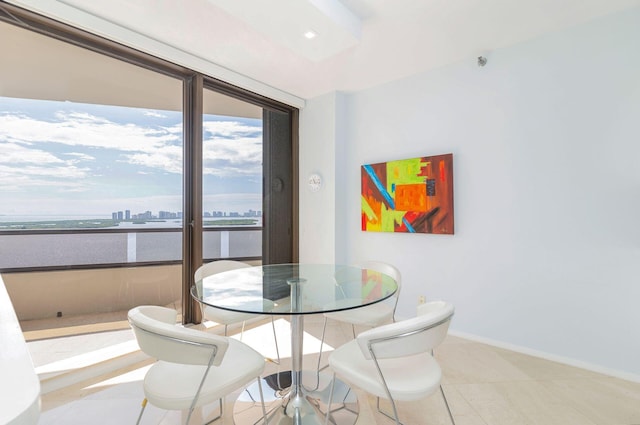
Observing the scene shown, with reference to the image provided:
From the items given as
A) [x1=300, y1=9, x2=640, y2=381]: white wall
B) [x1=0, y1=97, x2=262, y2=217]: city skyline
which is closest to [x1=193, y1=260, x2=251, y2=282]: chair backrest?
[x1=0, y1=97, x2=262, y2=217]: city skyline

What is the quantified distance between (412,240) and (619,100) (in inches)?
80.8

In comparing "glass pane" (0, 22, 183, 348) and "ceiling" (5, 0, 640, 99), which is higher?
"ceiling" (5, 0, 640, 99)

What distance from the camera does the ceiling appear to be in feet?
7.16

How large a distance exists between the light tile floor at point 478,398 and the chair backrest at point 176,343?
2.92 feet

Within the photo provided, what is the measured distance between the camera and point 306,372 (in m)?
2.33

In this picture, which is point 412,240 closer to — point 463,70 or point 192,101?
point 463,70

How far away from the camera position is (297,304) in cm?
166

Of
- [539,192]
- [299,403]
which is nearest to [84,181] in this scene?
[299,403]

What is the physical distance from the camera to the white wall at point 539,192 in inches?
92.1

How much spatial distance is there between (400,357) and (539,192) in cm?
221

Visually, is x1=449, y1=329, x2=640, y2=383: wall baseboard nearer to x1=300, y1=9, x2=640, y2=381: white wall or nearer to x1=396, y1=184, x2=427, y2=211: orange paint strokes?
x1=300, y1=9, x2=640, y2=381: white wall

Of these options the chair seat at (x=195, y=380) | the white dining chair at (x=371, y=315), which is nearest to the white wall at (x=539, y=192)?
the white dining chair at (x=371, y=315)

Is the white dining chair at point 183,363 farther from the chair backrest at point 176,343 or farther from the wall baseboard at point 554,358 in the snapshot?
the wall baseboard at point 554,358

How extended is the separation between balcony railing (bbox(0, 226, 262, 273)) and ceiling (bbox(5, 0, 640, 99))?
1.63 m
